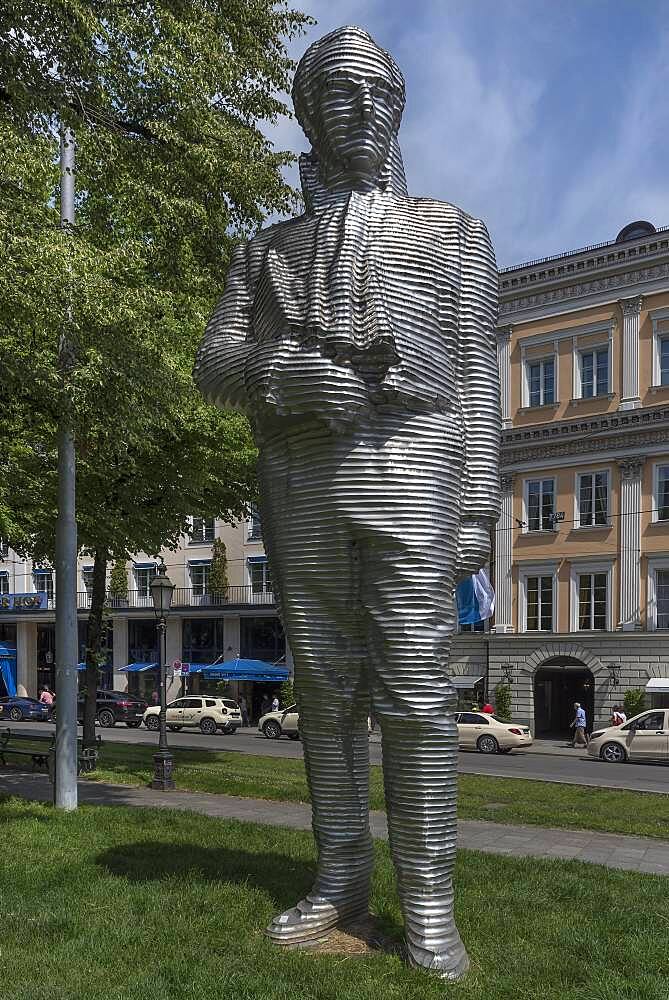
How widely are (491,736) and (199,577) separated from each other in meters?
23.0

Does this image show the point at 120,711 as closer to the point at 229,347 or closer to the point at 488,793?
A: the point at 488,793

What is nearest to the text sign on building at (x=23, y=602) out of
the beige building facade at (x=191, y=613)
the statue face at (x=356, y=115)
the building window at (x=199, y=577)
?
the beige building facade at (x=191, y=613)

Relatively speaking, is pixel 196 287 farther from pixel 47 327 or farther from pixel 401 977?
pixel 401 977

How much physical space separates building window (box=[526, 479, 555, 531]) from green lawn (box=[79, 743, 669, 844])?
55.9ft

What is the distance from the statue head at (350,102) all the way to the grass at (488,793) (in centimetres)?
857

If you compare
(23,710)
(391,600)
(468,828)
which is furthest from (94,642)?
(23,710)

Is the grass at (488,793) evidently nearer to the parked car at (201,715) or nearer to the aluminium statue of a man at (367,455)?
the aluminium statue of a man at (367,455)

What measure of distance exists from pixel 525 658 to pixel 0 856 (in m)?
28.2

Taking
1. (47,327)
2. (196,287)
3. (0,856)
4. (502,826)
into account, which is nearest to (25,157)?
(47,327)

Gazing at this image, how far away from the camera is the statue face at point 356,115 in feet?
17.9

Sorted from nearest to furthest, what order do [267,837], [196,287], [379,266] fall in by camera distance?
[379,266] < [267,837] < [196,287]

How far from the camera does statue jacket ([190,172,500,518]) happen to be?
5.08m

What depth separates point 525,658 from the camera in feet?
112

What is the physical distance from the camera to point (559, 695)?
34531 mm
